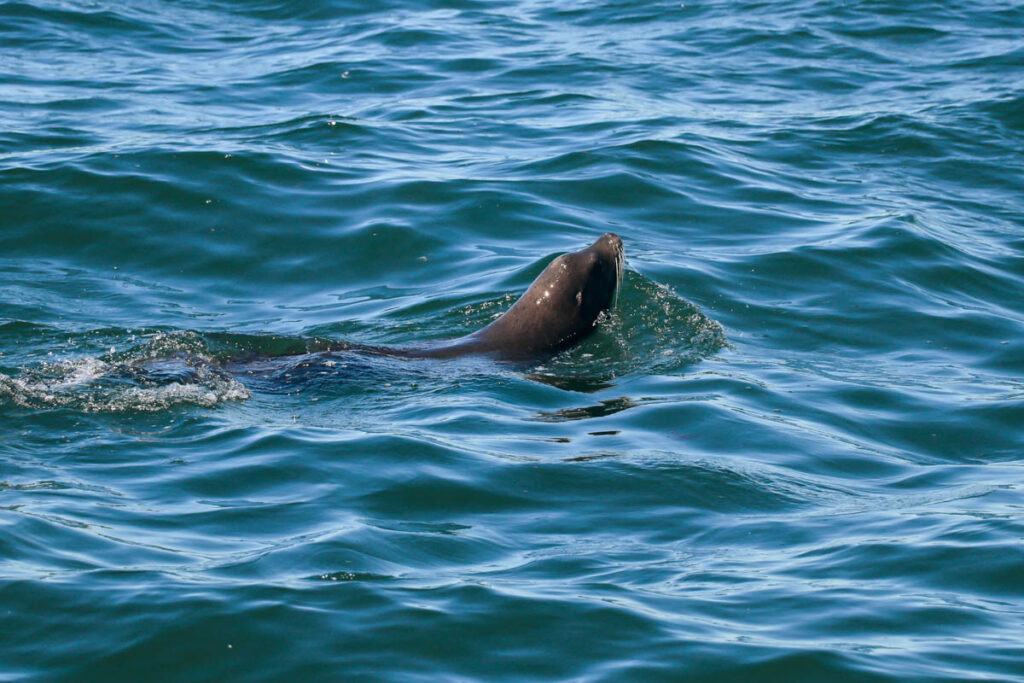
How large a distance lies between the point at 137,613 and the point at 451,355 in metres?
4.32

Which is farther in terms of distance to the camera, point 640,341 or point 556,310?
point 640,341

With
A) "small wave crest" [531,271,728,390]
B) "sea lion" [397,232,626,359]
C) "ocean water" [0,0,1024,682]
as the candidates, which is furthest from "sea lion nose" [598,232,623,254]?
"ocean water" [0,0,1024,682]

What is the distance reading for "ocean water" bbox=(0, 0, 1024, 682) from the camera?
5023 mm

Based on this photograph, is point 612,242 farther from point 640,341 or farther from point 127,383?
point 127,383

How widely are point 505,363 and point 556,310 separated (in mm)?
648

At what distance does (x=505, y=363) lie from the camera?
8.97 meters

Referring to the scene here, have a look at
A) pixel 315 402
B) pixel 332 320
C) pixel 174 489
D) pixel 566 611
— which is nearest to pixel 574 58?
pixel 332 320

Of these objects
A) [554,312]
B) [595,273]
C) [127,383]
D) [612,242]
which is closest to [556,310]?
[554,312]

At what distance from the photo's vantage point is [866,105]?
1631 cm

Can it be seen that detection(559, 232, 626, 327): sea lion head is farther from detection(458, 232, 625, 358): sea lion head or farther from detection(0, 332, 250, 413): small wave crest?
detection(0, 332, 250, 413): small wave crest

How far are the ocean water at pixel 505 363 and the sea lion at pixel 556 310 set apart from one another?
187mm

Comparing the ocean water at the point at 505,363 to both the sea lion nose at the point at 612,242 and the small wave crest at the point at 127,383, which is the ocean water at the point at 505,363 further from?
the sea lion nose at the point at 612,242

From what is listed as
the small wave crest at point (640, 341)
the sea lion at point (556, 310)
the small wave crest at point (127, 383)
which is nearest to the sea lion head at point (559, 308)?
the sea lion at point (556, 310)

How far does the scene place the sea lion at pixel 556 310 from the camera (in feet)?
30.2
